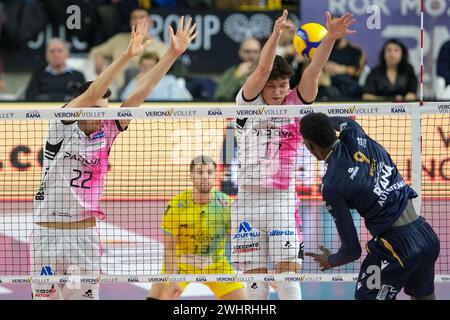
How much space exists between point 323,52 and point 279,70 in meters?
0.52

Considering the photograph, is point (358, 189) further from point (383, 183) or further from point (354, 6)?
point (354, 6)

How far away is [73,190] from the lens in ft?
40.1

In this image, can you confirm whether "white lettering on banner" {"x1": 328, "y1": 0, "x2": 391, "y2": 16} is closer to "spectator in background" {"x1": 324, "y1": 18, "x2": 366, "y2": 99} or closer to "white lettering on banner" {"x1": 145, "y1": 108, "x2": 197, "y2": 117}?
"spectator in background" {"x1": 324, "y1": 18, "x2": 366, "y2": 99}

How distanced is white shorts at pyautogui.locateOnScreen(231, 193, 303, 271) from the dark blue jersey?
181 cm

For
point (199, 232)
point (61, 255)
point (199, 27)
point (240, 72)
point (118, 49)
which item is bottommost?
point (61, 255)

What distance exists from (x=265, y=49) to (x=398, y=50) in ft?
24.5

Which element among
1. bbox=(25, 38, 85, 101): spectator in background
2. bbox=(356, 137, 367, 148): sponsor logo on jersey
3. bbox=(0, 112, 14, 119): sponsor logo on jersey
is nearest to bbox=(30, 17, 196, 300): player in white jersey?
bbox=(0, 112, 14, 119): sponsor logo on jersey

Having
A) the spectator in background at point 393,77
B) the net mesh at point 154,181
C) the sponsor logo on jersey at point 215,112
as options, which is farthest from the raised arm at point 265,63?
the spectator in background at point 393,77

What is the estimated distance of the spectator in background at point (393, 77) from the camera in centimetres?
1905

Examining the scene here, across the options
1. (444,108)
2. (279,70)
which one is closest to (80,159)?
(279,70)

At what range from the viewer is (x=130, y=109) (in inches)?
476

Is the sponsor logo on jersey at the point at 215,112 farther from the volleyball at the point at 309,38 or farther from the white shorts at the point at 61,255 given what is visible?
the white shorts at the point at 61,255

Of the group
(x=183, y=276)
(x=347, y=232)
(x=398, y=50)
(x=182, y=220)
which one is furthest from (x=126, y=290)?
(x=398, y=50)

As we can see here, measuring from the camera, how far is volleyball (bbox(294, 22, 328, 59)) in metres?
13.1
